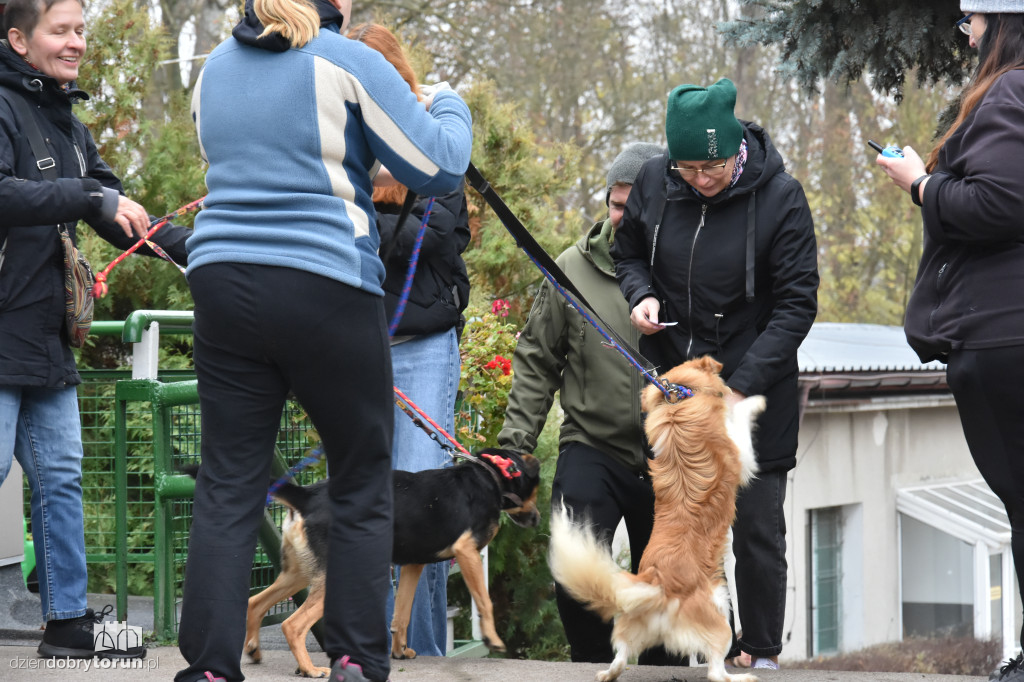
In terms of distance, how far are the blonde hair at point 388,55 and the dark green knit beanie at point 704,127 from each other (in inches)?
35.5

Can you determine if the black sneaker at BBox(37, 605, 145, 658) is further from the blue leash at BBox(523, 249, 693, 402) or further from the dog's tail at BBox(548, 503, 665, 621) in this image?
the blue leash at BBox(523, 249, 693, 402)

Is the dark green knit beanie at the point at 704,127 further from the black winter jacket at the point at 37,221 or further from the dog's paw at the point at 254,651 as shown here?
the dog's paw at the point at 254,651

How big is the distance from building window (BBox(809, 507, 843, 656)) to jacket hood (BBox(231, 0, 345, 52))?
396 inches

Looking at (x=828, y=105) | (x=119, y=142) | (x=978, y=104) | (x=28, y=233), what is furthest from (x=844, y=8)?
(x=828, y=105)

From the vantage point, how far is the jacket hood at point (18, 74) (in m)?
3.81

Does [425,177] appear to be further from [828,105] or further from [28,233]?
[828,105]

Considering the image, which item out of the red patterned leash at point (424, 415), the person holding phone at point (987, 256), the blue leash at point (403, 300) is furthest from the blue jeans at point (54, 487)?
the person holding phone at point (987, 256)

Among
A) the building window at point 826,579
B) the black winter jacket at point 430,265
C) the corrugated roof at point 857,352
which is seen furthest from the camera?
the building window at point 826,579

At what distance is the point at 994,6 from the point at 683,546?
186 cm

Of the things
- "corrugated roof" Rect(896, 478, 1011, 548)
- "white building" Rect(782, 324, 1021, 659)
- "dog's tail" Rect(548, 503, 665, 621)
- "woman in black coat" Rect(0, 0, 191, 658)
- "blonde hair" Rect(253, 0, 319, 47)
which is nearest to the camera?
"blonde hair" Rect(253, 0, 319, 47)

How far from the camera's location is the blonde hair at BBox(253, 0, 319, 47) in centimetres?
289

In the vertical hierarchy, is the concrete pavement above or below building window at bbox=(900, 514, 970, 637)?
above

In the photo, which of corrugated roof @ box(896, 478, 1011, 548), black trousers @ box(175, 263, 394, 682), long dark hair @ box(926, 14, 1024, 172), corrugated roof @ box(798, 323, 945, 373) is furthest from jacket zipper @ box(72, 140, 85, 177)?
corrugated roof @ box(896, 478, 1011, 548)

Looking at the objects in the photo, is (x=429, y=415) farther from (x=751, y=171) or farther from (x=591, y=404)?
(x=751, y=171)
